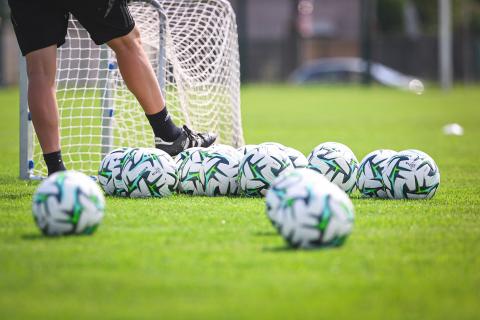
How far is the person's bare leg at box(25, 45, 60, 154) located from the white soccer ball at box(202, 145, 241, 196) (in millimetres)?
1175

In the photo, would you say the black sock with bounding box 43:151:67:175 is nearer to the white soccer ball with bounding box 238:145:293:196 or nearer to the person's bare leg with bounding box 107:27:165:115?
the person's bare leg with bounding box 107:27:165:115

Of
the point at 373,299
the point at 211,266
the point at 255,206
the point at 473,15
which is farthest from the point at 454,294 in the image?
the point at 473,15

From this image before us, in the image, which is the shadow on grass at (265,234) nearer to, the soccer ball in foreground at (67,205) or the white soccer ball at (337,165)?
the soccer ball in foreground at (67,205)

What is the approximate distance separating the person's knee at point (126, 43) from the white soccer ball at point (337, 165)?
1.59 m

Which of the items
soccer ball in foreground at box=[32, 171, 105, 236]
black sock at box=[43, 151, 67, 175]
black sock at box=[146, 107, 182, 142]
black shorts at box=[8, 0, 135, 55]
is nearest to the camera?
soccer ball in foreground at box=[32, 171, 105, 236]

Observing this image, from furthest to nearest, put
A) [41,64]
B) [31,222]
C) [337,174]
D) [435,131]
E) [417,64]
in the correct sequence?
[417,64] → [435,131] → [337,174] → [41,64] → [31,222]

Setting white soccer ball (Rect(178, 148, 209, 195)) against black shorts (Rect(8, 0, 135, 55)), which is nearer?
black shorts (Rect(8, 0, 135, 55))

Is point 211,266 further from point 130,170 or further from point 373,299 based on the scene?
point 130,170

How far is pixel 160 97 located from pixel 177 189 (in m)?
0.72

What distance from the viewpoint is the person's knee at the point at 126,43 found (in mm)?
6160

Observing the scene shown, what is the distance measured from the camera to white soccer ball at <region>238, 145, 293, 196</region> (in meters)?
6.18

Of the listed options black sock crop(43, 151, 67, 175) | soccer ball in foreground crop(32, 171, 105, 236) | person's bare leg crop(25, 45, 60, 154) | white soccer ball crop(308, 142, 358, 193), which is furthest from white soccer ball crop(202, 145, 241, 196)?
soccer ball in foreground crop(32, 171, 105, 236)

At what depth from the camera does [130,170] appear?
20.0ft

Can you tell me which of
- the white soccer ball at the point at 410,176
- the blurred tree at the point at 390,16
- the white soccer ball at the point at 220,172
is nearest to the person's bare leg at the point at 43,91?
the white soccer ball at the point at 220,172
